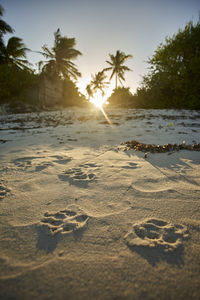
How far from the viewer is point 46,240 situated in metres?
0.87

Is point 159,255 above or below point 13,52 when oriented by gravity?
below

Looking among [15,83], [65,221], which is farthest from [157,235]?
[15,83]

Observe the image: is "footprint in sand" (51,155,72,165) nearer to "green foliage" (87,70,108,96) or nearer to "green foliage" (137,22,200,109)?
"green foliage" (137,22,200,109)

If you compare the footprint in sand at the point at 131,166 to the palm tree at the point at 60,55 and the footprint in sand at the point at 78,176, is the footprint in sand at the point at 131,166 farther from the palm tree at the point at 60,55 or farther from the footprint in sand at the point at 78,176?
the palm tree at the point at 60,55

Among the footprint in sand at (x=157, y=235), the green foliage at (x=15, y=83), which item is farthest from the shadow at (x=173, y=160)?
the green foliage at (x=15, y=83)

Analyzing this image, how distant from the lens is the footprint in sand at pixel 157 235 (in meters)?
0.83

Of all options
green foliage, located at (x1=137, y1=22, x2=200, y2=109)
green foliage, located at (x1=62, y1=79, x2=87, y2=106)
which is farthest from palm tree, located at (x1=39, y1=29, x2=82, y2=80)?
green foliage, located at (x1=137, y1=22, x2=200, y2=109)

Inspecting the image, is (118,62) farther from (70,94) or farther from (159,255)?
(159,255)

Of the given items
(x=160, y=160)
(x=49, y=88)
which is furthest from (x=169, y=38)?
(x=160, y=160)

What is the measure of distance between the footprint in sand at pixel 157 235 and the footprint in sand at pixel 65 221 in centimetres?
33

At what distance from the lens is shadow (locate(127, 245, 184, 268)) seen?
2.42 feet

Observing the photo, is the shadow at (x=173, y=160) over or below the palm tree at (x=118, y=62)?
below

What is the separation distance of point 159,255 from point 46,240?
667mm

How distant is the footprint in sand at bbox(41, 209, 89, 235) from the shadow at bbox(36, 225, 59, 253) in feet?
0.09
